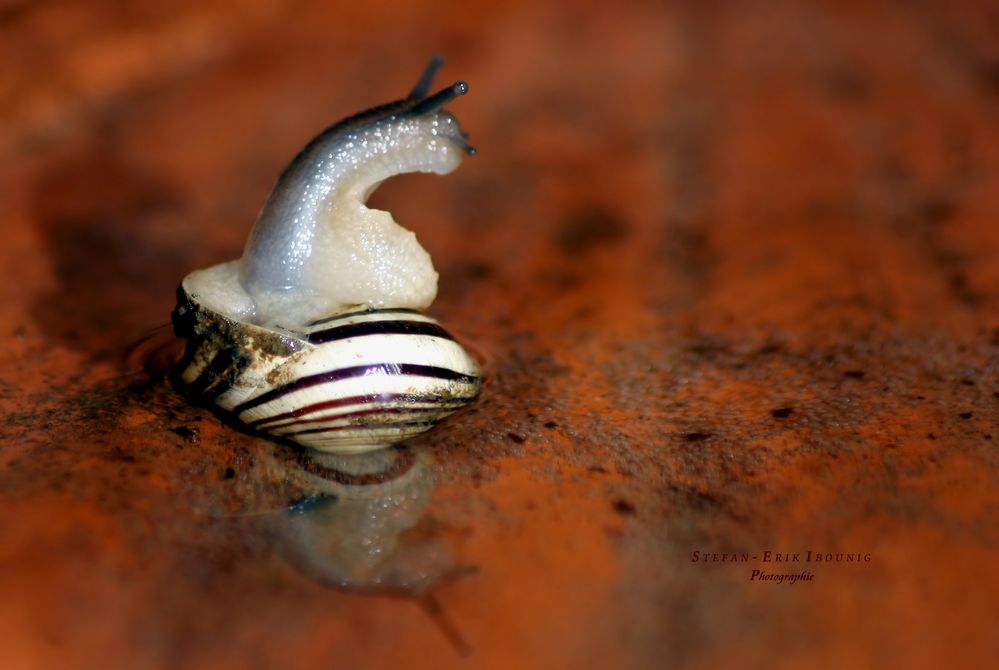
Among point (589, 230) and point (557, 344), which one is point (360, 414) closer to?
point (557, 344)

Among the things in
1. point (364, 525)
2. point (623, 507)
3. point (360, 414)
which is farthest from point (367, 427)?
point (623, 507)

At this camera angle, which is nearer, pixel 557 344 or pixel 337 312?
pixel 337 312

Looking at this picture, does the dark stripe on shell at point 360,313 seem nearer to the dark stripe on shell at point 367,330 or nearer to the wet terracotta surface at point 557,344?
the dark stripe on shell at point 367,330

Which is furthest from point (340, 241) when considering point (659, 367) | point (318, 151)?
point (659, 367)

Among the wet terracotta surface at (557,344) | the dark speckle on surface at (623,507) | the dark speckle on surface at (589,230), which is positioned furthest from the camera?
the dark speckle on surface at (589,230)

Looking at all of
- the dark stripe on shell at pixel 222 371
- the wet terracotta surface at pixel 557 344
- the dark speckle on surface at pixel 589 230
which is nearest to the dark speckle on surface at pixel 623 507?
the wet terracotta surface at pixel 557 344

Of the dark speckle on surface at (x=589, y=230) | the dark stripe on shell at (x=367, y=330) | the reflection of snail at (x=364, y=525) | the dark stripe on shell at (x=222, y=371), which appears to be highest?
the dark speckle on surface at (x=589, y=230)

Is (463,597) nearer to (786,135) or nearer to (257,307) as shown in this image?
(257,307)
